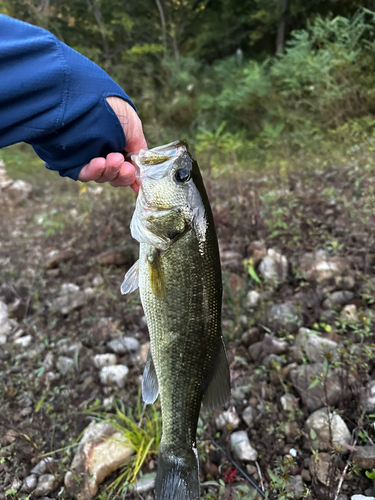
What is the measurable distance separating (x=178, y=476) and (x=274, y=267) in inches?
86.1

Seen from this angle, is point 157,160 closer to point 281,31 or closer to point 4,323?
point 4,323

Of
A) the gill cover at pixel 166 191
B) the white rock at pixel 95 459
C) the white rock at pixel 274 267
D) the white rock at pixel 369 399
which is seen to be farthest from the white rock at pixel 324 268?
the white rock at pixel 95 459

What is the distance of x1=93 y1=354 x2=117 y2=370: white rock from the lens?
2.82 m

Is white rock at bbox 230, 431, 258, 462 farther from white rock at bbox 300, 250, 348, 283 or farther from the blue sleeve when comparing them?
the blue sleeve

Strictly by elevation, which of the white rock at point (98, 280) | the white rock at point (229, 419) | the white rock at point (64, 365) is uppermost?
the white rock at point (229, 419)

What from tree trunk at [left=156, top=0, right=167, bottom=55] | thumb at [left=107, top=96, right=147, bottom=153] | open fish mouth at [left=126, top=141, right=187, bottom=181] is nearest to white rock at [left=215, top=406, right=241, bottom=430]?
open fish mouth at [left=126, top=141, right=187, bottom=181]

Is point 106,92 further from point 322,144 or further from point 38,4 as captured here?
point 38,4

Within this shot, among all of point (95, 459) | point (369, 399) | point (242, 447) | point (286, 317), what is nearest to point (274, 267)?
point (286, 317)

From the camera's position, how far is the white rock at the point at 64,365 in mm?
2778

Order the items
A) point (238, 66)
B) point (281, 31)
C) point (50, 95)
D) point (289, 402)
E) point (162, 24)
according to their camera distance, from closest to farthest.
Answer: point (50, 95) → point (289, 402) → point (281, 31) → point (238, 66) → point (162, 24)

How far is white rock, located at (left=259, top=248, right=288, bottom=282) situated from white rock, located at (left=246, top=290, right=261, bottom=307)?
0.69 ft

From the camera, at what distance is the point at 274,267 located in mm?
3340

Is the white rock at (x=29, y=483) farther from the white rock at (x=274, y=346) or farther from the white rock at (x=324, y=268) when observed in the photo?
the white rock at (x=324, y=268)

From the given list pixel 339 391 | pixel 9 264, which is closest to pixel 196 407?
pixel 339 391
